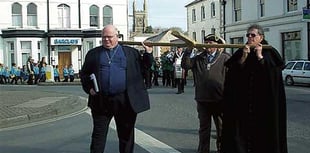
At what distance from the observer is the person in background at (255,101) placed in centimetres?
516

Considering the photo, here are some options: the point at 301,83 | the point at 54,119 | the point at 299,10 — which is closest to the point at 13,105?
the point at 54,119

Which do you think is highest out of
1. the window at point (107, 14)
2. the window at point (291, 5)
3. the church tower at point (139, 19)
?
the church tower at point (139, 19)

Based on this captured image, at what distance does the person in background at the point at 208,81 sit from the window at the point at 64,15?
37.4 meters

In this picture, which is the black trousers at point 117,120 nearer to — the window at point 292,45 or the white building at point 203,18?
the window at point 292,45

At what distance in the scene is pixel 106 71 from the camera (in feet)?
19.4

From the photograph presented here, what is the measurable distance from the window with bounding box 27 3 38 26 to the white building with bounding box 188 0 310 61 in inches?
671

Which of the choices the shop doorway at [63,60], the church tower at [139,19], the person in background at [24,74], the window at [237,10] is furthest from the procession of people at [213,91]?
the church tower at [139,19]

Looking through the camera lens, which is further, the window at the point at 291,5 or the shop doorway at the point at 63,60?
the shop doorway at the point at 63,60

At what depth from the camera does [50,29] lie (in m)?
41.9

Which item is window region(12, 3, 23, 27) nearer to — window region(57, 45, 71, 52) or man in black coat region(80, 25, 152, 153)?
window region(57, 45, 71, 52)

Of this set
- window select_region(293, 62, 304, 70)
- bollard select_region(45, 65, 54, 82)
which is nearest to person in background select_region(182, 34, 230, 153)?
window select_region(293, 62, 304, 70)

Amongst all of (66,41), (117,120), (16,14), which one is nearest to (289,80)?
(117,120)

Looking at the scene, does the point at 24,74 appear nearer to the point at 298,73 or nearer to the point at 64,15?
the point at 64,15

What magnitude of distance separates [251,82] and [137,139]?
158 inches
